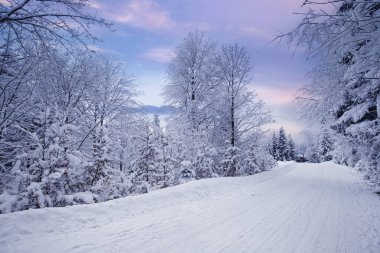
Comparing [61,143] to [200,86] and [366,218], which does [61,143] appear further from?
[200,86]

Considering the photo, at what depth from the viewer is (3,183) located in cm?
736

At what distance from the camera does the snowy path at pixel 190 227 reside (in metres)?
4.75

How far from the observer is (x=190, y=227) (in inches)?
232

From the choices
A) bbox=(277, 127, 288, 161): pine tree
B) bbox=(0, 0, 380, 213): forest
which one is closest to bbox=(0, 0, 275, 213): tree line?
bbox=(0, 0, 380, 213): forest

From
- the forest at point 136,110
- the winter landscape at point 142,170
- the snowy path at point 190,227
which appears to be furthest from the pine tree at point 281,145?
the snowy path at point 190,227

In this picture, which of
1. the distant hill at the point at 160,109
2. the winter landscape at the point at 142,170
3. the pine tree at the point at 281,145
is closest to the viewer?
the winter landscape at the point at 142,170

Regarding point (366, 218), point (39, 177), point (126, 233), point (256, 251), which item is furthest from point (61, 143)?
point (366, 218)

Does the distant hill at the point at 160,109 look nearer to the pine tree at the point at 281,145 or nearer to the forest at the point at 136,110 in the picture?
the forest at the point at 136,110

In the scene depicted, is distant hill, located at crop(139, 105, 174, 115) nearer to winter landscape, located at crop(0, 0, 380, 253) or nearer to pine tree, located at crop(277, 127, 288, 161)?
winter landscape, located at crop(0, 0, 380, 253)

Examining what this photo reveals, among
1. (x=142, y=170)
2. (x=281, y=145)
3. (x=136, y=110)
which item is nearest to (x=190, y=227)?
(x=142, y=170)

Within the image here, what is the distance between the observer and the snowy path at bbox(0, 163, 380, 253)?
15.6 feet

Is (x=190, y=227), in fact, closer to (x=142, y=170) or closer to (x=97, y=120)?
(x=142, y=170)

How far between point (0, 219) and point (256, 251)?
190 inches

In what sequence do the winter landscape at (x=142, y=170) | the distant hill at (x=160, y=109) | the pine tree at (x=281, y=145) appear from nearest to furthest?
the winter landscape at (x=142, y=170)
the distant hill at (x=160, y=109)
the pine tree at (x=281, y=145)
